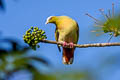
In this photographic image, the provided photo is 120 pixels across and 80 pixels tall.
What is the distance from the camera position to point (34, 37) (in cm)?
248

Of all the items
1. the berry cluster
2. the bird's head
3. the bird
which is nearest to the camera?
the berry cluster

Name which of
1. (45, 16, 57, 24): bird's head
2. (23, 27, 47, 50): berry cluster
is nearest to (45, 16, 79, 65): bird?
(45, 16, 57, 24): bird's head

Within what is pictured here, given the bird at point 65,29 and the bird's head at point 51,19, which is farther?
the bird at point 65,29

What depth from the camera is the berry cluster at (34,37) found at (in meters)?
2.47

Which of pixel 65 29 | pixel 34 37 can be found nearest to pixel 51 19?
pixel 65 29

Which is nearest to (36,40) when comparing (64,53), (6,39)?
(6,39)

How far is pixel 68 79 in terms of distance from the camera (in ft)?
2.61

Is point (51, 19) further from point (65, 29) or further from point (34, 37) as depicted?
point (34, 37)

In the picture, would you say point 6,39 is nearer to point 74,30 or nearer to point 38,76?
point 38,76

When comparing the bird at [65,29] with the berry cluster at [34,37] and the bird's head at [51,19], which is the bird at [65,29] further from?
the berry cluster at [34,37]

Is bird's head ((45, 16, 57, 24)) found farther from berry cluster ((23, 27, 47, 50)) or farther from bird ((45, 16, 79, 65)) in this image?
berry cluster ((23, 27, 47, 50))

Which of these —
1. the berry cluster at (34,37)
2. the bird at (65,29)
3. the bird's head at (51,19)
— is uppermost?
Answer: the berry cluster at (34,37)

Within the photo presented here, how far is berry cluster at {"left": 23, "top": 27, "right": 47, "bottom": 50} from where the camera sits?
2.47m

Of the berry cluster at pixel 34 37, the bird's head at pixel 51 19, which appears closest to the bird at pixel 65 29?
the bird's head at pixel 51 19
